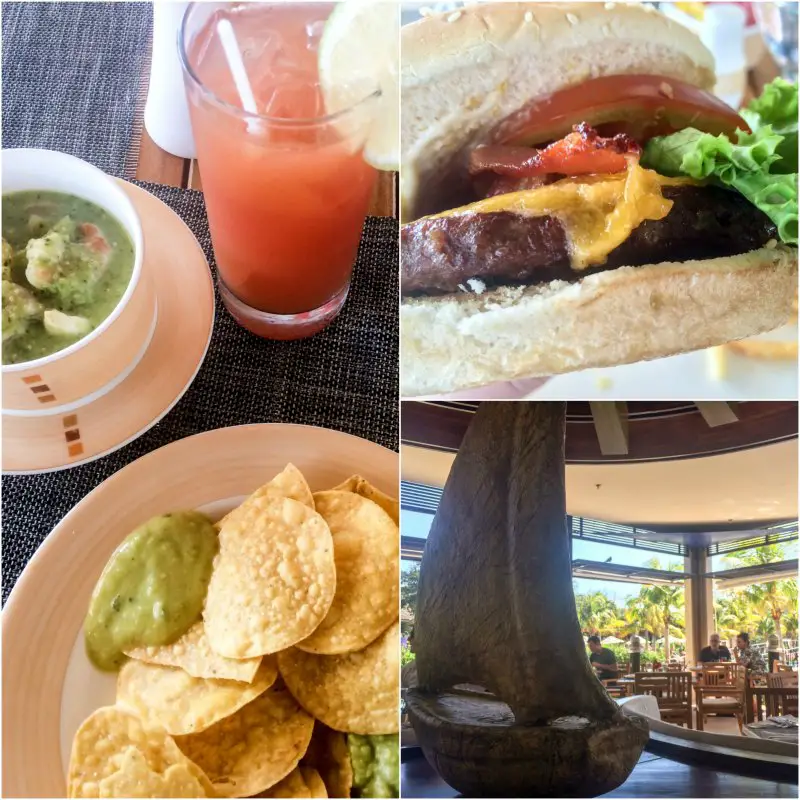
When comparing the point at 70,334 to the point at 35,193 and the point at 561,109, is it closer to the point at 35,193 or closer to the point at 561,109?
the point at 35,193

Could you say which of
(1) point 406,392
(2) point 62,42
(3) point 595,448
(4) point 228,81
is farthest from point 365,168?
(2) point 62,42

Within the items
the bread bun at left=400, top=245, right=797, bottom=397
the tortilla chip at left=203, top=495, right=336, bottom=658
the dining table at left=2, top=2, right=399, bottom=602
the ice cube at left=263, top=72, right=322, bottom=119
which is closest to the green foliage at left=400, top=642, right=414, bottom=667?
the tortilla chip at left=203, top=495, right=336, bottom=658

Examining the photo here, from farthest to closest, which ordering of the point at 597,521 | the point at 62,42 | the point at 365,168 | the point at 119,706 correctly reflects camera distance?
the point at 62,42
the point at 365,168
the point at 119,706
the point at 597,521

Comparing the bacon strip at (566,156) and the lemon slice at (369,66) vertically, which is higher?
the lemon slice at (369,66)

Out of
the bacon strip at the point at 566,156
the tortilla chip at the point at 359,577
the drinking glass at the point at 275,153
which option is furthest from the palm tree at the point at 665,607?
the drinking glass at the point at 275,153

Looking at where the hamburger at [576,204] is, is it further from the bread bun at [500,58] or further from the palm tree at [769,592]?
the palm tree at [769,592]

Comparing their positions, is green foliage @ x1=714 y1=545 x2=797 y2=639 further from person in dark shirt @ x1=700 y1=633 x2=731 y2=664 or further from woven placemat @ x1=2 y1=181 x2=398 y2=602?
woven placemat @ x1=2 y1=181 x2=398 y2=602

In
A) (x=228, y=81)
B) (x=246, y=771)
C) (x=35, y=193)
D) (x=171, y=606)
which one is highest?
(x=228, y=81)

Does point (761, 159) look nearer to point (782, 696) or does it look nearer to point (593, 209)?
point (593, 209)
